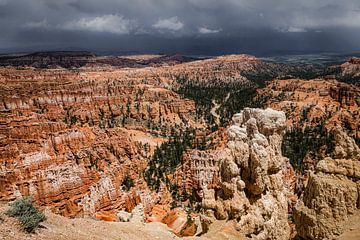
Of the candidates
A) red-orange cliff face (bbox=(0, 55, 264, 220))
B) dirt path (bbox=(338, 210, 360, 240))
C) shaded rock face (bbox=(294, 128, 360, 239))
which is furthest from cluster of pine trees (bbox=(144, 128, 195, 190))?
dirt path (bbox=(338, 210, 360, 240))

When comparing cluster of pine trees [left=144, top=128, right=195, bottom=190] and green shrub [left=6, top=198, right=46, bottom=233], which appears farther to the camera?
cluster of pine trees [left=144, top=128, right=195, bottom=190]

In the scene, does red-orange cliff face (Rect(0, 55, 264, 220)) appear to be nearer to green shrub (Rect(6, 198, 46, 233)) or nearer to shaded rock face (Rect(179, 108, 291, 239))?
shaded rock face (Rect(179, 108, 291, 239))

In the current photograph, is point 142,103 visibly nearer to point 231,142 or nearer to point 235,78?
point 231,142

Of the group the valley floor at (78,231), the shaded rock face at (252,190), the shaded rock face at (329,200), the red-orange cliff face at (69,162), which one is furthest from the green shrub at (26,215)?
the red-orange cliff face at (69,162)

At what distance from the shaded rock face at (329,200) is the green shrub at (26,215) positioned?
858 centimetres

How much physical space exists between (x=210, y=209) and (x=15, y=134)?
23.6 m

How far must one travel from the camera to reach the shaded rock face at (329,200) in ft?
34.4

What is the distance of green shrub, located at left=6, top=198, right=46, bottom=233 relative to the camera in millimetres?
10469

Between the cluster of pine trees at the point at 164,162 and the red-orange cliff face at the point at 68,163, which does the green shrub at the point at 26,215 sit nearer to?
the red-orange cliff face at the point at 68,163

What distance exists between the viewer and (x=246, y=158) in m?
20.4

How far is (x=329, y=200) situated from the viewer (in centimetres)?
1066

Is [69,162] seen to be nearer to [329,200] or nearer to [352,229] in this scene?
[329,200]

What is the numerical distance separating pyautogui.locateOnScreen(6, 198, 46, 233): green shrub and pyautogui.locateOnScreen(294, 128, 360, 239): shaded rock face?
8581 mm

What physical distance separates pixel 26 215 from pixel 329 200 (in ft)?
31.3
